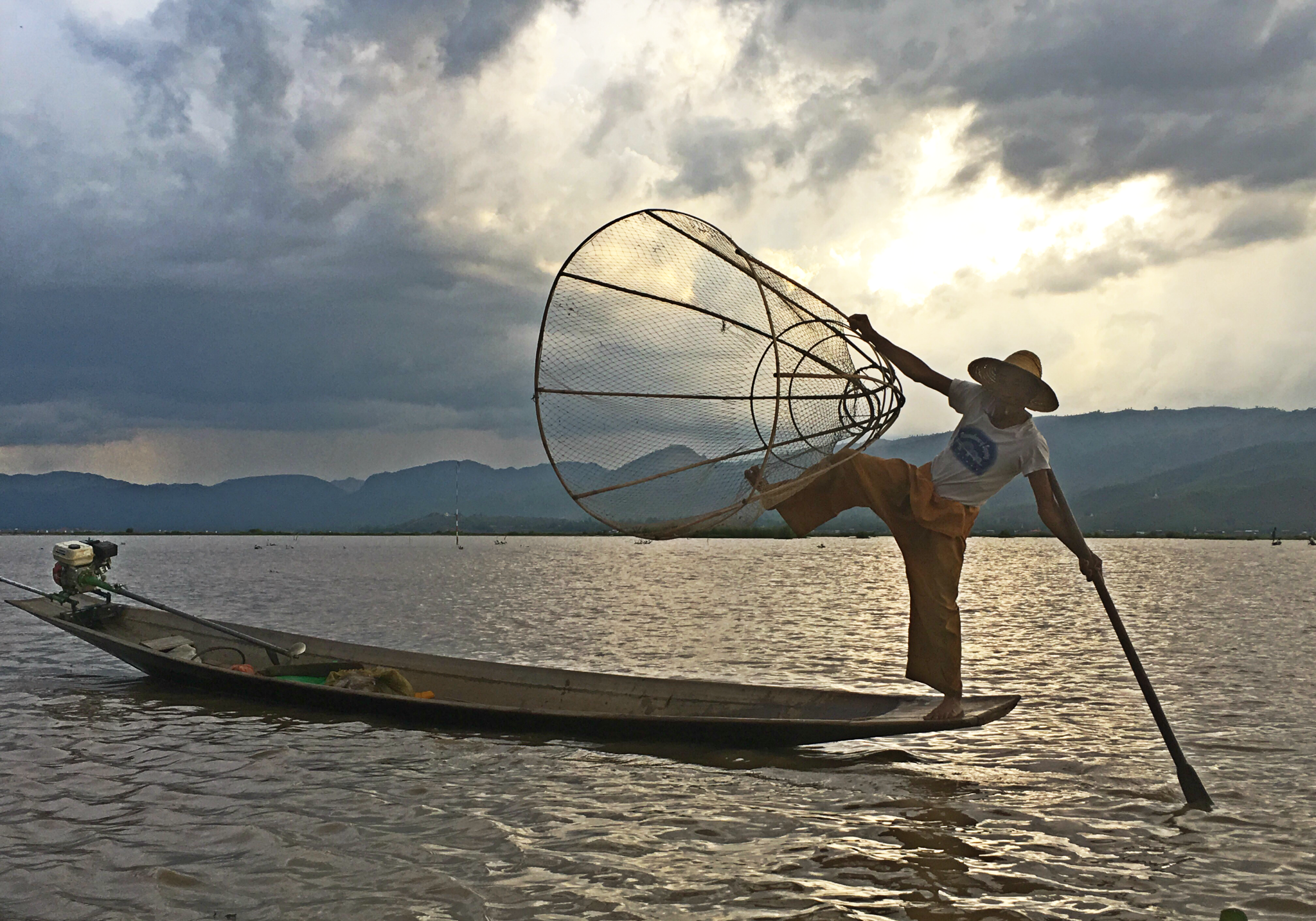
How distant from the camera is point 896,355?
6551 mm

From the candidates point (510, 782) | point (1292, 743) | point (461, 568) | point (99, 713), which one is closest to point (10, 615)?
point (99, 713)

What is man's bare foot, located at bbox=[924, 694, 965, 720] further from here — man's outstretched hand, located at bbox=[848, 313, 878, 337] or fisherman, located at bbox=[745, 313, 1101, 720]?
man's outstretched hand, located at bbox=[848, 313, 878, 337]

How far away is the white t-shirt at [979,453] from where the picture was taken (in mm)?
6312

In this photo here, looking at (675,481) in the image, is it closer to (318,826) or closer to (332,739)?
(318,826)

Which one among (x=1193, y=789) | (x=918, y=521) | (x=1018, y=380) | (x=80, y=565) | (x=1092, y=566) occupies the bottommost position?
(x=1193, y=789)

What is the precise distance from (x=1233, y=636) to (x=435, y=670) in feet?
49.5

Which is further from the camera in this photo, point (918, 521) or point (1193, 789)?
point (918, 521)

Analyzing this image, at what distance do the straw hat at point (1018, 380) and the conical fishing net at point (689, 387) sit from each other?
2.42 ft

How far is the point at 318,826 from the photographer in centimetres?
621

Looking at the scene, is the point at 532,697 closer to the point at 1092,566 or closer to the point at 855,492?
the point at 855,492

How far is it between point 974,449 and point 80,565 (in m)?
10.6

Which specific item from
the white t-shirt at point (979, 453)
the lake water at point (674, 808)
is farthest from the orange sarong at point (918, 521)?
the lake water at point (674, 808)

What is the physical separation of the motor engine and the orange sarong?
29.4ft

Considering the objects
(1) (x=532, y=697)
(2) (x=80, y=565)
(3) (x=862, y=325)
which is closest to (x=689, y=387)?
Result: (3) (x=862, y=325)
